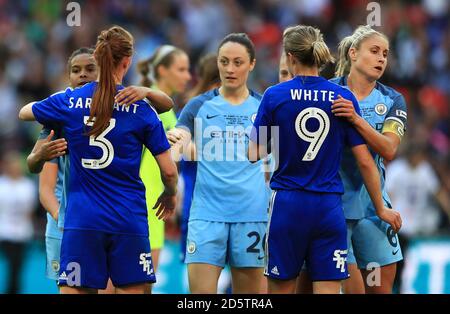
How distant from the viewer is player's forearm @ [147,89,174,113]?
7461mm

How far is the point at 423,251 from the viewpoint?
13.5m

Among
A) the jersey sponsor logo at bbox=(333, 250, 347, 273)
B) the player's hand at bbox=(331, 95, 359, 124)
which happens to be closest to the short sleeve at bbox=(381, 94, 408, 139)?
the player's hand at bbox=(331, 95, 359, 124)

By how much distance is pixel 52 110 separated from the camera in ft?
23.9

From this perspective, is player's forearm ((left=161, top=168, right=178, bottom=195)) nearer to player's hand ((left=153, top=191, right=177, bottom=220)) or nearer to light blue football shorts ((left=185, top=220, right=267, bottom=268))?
player's hand ((left=153, top=191, right=177, bottom=220))

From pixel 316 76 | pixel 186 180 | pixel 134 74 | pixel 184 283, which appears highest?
pixel 134 74

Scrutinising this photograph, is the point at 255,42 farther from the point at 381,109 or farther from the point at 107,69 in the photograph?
the point at 107,69

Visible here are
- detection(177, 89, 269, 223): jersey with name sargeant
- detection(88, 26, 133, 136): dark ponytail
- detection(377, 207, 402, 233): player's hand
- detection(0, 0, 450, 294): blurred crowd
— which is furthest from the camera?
detection(0, 0, 450, 294): blurred crowd

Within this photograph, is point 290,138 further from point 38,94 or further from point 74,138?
point 38,94

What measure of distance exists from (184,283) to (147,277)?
18.0 feet

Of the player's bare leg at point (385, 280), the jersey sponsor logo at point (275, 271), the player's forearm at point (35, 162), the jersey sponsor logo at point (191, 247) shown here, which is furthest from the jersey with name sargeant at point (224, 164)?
the player's forearm at point (35, 162)

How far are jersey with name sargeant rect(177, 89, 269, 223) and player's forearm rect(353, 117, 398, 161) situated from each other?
1519 millimetres

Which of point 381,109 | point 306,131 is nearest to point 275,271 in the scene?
point 306,131

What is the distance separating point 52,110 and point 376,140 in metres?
2.33
